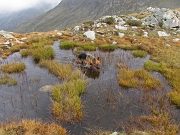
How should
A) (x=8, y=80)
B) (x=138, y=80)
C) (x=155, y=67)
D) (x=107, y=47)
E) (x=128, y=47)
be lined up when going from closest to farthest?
(x=138, y=80), (x=8, y=80), (x=155, y=67), (x=107, y=47), (x=128, y=47)

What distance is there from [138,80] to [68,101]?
5.85 metres

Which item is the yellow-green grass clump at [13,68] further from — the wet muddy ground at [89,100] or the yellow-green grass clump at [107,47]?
the yellow-green grass clump at [107,47]

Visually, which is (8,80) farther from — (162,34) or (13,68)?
(162,34)

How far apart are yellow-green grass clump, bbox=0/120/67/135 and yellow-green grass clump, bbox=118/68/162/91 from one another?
20.9 ft

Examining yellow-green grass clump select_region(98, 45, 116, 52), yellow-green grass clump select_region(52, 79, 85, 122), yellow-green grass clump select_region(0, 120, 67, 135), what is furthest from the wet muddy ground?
yellow-green grass clump select_region(98, 45, 116, 52)

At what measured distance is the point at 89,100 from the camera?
11875mm

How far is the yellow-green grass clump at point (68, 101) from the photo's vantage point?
10066 mm

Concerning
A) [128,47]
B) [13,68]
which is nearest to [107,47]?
[128,47]

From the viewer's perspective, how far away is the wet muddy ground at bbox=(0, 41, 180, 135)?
1007 cm

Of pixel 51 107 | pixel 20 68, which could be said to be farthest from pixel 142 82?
pixel 20 68

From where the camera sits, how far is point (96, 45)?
925 inches

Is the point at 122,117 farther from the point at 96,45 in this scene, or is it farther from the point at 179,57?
the point at 96,45

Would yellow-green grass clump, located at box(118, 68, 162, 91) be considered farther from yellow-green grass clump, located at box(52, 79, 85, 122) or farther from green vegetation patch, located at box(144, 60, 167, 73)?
yellow-green grass clump, located at box(52, 79, 85, 122)

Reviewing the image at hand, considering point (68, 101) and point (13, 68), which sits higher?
point (13, 68)
